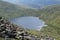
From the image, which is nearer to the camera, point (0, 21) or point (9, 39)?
point (9, 39)

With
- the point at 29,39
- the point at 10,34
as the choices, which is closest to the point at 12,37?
Result: the point at 10,34

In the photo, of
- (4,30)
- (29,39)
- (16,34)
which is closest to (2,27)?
(4,30)

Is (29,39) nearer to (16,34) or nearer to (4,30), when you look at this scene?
(16,34)

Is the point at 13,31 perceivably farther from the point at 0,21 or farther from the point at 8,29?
the point at 0,21

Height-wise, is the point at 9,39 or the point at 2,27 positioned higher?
the point at 2,27

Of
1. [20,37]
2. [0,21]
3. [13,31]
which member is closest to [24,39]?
[20,37]

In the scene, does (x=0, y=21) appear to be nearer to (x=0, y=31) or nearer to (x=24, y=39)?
(x=0, y=31)

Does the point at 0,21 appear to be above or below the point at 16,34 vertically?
above
